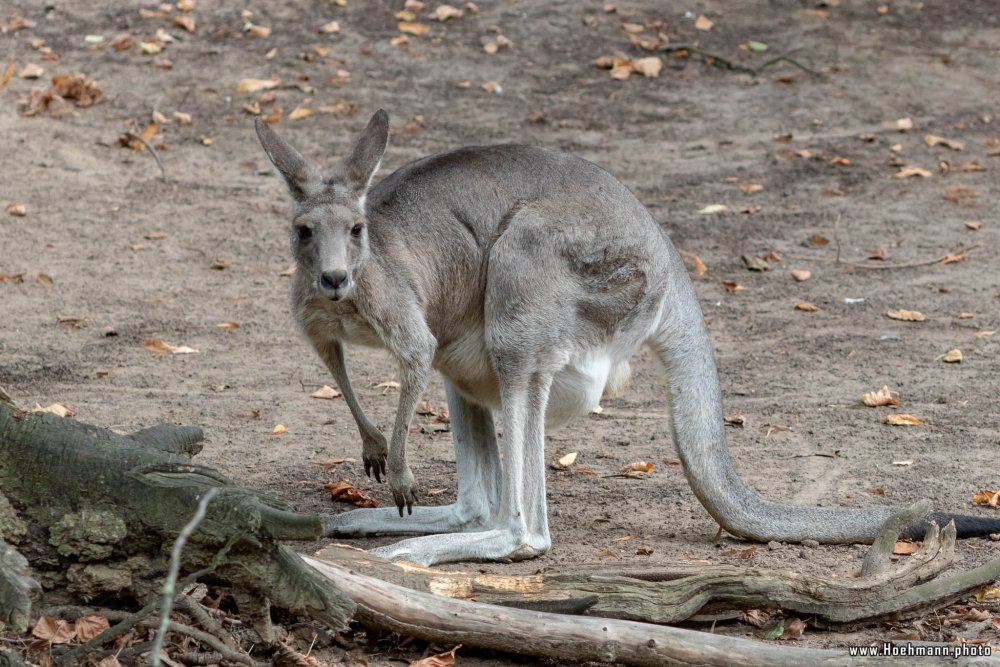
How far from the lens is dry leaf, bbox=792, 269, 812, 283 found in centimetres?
758

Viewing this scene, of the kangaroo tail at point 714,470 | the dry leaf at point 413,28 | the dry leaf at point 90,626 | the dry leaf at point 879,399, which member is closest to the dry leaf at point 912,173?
the dry leaf at point 879,399

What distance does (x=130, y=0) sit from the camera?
1098cm

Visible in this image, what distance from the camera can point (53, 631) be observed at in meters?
2.99

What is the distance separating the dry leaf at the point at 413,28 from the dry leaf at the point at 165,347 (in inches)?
209

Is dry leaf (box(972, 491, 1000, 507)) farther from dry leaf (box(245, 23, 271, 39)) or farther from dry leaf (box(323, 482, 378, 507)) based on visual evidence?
dry leaf (box(245, 23, 271, 39))

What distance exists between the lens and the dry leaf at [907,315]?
6.89m

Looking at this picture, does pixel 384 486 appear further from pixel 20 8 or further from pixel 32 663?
pixel 20 8

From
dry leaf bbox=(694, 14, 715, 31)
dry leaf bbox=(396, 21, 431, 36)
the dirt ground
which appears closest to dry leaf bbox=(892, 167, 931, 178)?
the dirt ground

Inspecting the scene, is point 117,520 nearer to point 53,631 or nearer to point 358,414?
point 53,631

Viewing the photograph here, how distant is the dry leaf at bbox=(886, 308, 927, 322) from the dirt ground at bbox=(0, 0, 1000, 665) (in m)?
0.08

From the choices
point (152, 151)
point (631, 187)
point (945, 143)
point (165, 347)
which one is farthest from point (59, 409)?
point (945, 143)

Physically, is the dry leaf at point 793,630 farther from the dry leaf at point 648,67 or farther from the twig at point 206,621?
the dry leaf at point 648,67

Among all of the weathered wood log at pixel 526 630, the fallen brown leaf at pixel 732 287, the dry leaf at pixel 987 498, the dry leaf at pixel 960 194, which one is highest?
the weathered wood log at pixel 526 630

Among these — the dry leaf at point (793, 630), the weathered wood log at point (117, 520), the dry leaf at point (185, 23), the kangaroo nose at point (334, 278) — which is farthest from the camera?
the dry leaf at point (185, 23)
